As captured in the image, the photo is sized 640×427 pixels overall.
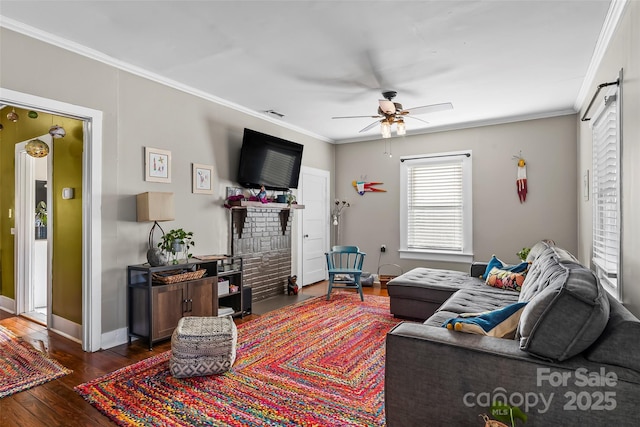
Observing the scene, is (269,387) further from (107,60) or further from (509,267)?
(107,60)

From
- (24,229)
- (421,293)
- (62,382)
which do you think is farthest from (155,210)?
(421,293)

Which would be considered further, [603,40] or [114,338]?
[114,338]

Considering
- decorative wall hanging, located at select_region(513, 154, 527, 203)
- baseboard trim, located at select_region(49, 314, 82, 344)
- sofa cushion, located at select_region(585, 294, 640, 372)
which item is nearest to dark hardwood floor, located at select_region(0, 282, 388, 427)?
baseboard trim, located at select_region(49, 314, 82, 344)

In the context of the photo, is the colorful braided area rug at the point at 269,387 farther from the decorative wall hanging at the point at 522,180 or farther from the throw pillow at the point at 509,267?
the decorative wall hanging at the point at 522,180

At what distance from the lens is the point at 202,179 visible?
167 inches

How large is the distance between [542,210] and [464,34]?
3295 millimetres

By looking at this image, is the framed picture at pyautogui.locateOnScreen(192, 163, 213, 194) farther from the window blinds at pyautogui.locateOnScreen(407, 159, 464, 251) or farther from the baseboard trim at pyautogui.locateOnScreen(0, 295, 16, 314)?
the window blinds at pyautogui.locateOnScreen(407, 159, 464, 251)

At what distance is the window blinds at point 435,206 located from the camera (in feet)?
18.8

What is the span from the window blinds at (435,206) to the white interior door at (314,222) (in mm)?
1471

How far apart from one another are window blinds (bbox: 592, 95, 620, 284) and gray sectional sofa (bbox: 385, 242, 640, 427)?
1242 mm

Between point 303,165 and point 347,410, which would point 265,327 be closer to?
point 347,410

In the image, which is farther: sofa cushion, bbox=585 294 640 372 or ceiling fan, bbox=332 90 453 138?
ceiling fan, bbox=332 90 453 138

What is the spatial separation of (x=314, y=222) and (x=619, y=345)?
16.4ft

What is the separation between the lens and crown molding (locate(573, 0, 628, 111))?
2425mm
